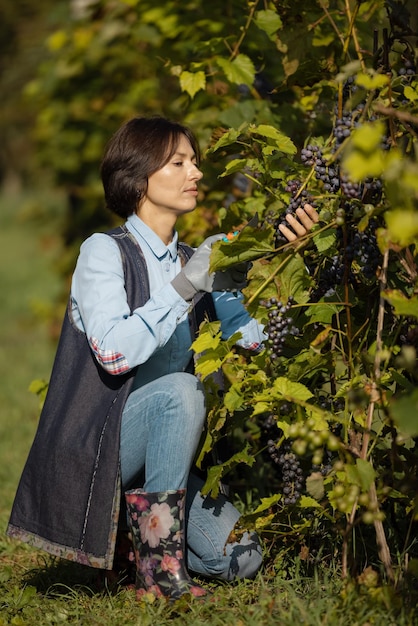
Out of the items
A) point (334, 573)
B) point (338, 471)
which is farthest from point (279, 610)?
point (338, 471)

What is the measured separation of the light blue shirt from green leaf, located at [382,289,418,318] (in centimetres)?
69

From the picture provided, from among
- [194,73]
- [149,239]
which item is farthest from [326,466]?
[194,73]

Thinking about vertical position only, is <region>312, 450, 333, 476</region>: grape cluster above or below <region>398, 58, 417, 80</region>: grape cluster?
below

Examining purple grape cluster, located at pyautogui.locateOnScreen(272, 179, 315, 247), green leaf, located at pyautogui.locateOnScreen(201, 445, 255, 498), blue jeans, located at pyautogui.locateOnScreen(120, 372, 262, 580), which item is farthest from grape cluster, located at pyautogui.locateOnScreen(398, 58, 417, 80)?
green leaf, located at pyautogui.locateOnScreen(201, 445, 255, 498)

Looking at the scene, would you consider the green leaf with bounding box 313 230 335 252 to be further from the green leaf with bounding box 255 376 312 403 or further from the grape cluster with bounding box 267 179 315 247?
the green leaf with bounding box 255 376 312 403

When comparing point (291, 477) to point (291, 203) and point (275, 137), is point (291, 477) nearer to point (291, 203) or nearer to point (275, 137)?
point (291, 203)

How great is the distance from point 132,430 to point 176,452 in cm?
16

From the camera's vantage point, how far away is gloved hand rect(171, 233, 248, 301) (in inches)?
102

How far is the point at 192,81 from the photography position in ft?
11.4

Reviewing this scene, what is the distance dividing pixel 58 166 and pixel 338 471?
23.8ft

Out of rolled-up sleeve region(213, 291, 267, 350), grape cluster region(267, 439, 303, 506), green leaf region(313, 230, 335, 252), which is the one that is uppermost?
green leaf region(313, 230, 335, 252)

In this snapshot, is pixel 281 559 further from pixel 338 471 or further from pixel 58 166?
pixel 58 166

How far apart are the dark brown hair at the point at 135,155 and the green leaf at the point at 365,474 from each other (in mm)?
1246

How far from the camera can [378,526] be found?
229 cm
